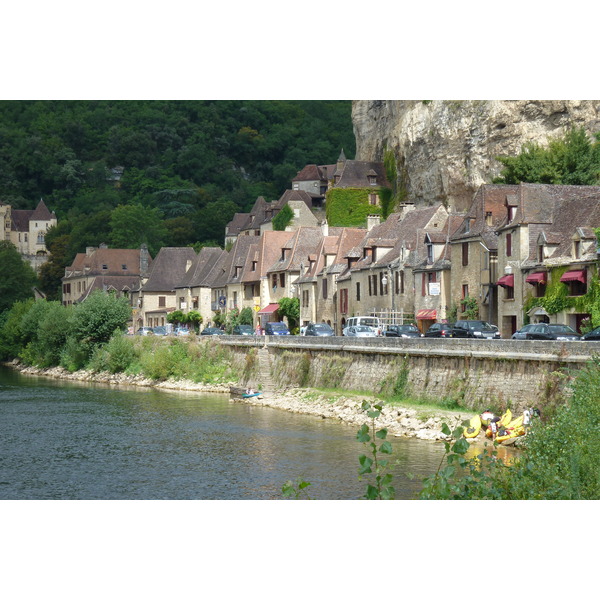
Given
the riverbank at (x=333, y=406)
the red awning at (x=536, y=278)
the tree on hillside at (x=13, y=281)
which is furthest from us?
the tree on hillside at (x=13, y=281)

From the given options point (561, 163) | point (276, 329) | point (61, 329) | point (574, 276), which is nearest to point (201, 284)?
point (61, 329)

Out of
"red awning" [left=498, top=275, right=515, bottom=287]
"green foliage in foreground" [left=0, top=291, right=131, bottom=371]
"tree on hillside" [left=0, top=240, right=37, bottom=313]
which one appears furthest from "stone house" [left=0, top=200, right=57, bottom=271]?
"red awning" [left=498, top=275, right=515, bottom=287]

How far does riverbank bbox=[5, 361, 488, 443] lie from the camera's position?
36.1 m

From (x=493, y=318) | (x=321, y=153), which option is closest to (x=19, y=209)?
(x=321, y=153)

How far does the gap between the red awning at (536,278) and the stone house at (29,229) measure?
9730 cm

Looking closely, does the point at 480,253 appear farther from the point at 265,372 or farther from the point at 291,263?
the point at 291,263

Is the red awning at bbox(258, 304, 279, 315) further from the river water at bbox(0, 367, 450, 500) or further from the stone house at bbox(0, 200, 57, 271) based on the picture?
the stone house at bbox(0, 200, 57, 271)

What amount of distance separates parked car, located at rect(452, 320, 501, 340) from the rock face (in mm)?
25575

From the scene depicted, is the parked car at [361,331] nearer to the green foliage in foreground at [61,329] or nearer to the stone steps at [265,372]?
the stone steps at [265,372]

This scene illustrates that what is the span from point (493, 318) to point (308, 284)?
71.9ft

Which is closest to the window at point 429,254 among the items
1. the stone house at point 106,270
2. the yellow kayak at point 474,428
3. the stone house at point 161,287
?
the yellow kayak at point 474,428

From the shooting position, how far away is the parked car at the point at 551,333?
36312mm

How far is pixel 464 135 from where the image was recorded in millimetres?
68875

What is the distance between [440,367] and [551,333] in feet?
14.7
